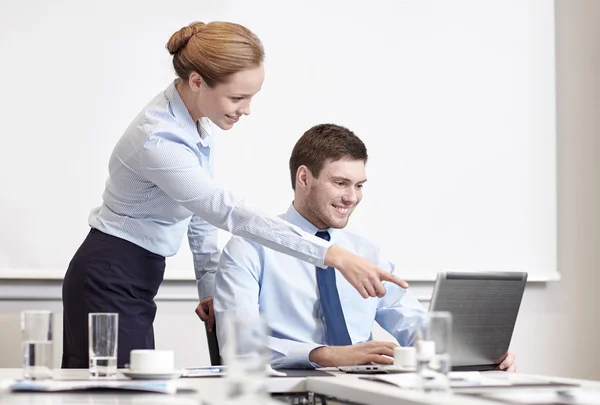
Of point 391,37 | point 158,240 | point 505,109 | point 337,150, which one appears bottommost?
point 158,240

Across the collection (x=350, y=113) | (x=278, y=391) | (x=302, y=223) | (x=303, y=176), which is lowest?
(x=278, y=391)

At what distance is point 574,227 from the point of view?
3.75 m

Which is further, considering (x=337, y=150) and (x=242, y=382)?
(x=337, y=150)

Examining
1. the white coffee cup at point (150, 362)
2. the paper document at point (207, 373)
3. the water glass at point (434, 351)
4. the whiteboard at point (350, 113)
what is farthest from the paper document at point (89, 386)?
the whiteboard at point (350, 113)

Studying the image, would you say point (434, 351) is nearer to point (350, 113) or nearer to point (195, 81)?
point (195, 81)

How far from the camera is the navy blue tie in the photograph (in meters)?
2.42

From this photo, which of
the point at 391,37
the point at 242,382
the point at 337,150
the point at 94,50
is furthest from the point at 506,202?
the point at 242,382

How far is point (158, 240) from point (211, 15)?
120 cm

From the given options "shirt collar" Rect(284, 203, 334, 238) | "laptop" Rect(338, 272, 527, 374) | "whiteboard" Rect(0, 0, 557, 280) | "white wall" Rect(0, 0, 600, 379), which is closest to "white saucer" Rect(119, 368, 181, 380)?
"laptop" Rect(338, 272, 527, 374)

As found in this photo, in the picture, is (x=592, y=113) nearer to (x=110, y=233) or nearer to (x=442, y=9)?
(x=442, y=9)

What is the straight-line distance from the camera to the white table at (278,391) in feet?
4.59

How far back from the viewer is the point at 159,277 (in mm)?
2451

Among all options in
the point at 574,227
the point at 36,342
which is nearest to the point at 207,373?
the point at 36,342

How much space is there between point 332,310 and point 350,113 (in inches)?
46.6
